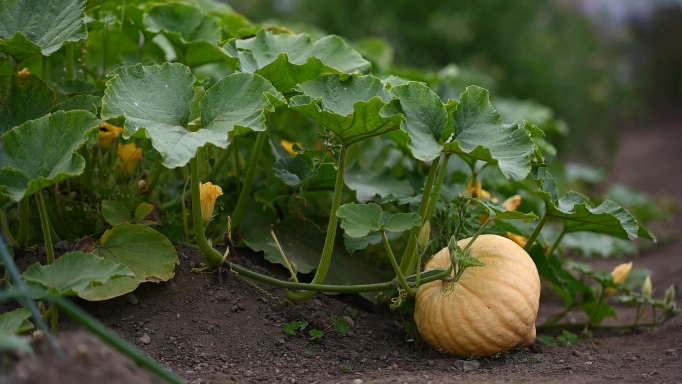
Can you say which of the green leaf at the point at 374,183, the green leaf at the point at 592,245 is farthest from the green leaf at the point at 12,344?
the green leaf at the point at 592,245

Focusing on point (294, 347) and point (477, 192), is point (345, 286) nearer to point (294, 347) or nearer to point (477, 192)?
point (294, 347)

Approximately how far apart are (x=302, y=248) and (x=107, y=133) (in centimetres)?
79

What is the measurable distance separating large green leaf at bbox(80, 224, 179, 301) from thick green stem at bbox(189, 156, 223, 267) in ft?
0.37

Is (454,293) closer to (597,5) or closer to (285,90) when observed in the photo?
(285,90)

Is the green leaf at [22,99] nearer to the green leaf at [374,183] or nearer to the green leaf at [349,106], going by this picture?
the green leaf at [349,106]

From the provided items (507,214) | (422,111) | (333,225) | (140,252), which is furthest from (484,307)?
(140,252)

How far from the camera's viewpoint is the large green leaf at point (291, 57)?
85.9 inches

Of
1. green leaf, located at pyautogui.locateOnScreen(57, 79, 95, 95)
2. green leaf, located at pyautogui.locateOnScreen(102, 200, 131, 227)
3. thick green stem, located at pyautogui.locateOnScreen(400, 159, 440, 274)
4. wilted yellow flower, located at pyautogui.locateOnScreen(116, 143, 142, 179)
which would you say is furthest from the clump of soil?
green leaf, located at pyautogui.locateOnScreen(57, 79, 95, 95)

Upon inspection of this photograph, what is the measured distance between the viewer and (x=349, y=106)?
1.98 m

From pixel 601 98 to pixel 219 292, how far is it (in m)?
6.54

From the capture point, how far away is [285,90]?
2.26 meters

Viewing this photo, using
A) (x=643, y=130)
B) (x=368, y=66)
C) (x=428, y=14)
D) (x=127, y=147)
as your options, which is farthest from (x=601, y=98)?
(x=127, y=147)

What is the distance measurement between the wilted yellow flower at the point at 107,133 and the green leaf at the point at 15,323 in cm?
81

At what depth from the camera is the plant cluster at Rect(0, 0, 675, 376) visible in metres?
1.82
